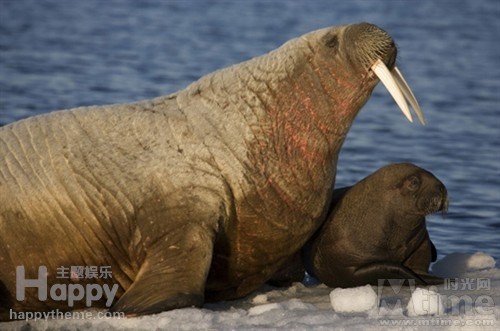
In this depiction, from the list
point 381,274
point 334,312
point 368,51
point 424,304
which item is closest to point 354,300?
point 334,312

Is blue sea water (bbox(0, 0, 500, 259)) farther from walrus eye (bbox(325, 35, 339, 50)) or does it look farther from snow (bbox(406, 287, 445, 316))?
snow (bbox(406, 287, 445, 316))

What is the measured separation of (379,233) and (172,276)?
5.66 ft

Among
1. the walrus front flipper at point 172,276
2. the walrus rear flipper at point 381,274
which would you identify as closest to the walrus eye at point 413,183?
the walrus rear flipper at point 381,274

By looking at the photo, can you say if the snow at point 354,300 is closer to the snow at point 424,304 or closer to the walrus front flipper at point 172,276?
Answer: the snow at point 424,304

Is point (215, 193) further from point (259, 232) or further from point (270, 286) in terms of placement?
point (270, 286)

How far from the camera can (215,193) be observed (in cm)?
838

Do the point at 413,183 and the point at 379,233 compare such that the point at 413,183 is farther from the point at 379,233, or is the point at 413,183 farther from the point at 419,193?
the point at 379,233

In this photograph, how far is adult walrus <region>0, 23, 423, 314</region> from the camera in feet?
27.3

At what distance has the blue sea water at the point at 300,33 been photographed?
45.5 ft

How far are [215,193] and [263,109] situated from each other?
2.23 ft

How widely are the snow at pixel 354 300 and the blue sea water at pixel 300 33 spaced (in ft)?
8.92

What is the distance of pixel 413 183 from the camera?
30.5ft

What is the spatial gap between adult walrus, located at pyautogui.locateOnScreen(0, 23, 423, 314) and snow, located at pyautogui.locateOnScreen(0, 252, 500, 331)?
9.7 inches

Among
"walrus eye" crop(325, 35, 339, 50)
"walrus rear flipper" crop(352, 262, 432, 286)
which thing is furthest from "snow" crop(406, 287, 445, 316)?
"walrus eye" crop(325, 35, 339, 50)
